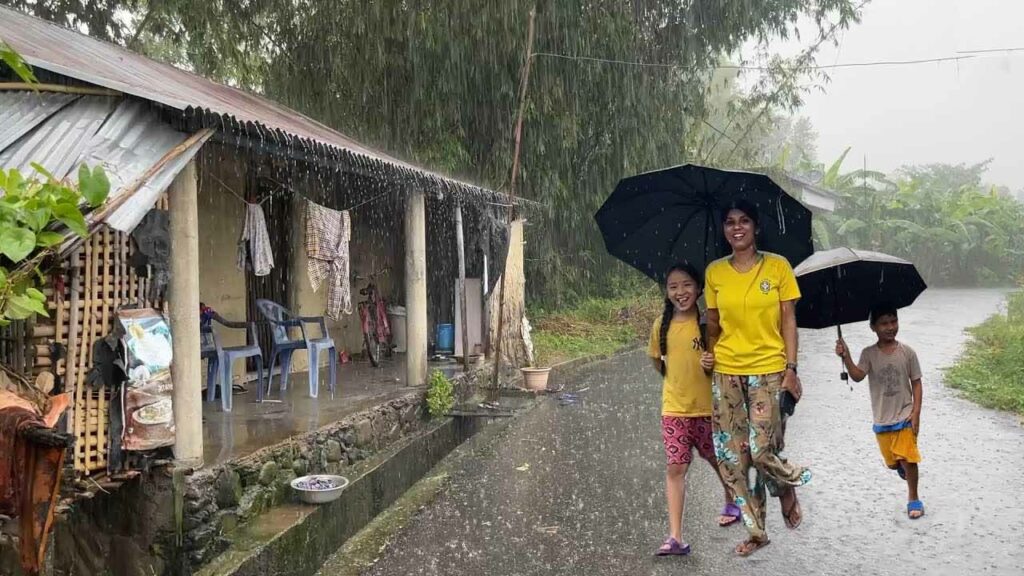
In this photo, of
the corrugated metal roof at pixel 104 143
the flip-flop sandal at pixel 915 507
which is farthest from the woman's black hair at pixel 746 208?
the corrugated metal roof at pixel 104 143

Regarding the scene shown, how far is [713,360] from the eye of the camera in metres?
4.32

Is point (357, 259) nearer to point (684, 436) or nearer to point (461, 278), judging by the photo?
point (461, 278)

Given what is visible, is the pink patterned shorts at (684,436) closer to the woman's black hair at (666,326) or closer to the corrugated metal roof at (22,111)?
the woman's black hair at (666,326)

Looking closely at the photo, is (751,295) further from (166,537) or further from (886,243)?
(886,243)

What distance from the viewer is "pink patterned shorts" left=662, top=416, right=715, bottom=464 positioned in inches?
175

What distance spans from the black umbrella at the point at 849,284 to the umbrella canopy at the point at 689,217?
0.35m

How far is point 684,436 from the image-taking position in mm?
4480

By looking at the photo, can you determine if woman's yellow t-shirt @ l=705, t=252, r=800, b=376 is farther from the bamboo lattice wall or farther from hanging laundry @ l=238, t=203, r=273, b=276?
hanging laundry @ l=238, t=203, r=273, b=276

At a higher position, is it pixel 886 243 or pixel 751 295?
pixel 886 243

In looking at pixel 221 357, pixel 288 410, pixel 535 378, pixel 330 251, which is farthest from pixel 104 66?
pixel 535 378

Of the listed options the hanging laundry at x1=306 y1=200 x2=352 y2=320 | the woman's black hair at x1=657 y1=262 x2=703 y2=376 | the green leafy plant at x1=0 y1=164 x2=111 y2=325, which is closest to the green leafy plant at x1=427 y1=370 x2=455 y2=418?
the hanging laundry at x1=306 y1=200 x2=352 y2=320

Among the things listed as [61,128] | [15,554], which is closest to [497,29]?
[61,128]

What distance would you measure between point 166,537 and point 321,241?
157 inches

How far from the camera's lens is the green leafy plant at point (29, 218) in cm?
286
